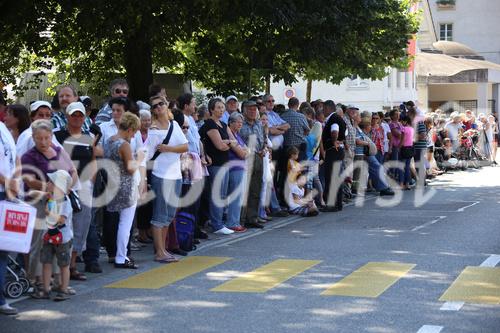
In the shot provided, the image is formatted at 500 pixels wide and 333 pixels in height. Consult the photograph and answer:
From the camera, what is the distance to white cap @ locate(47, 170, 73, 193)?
9.91 metres

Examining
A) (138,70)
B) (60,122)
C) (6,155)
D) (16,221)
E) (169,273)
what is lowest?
(169,273)

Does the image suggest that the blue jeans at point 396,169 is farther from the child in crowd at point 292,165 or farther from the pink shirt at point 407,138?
the child in crowd at point 292,165

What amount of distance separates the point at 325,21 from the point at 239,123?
698 centimetres

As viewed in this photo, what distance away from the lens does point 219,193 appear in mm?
15555

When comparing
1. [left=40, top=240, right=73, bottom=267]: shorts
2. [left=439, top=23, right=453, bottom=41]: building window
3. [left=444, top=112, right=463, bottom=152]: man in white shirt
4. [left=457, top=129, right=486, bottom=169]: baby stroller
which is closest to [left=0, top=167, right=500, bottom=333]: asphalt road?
[left=40, top=240, right=73, bottom=267]: shorts

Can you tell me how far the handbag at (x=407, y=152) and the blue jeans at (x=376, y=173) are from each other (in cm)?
155

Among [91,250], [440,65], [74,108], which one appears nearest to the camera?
[74,108]

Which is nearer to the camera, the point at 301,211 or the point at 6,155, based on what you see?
the point at 6,155

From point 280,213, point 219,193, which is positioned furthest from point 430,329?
point 280,213

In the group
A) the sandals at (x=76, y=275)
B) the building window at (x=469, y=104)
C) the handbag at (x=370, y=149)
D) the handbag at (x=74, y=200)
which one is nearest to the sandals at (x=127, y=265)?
the sandals at (x=76, y=275)

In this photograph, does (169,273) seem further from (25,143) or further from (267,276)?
(25,143)

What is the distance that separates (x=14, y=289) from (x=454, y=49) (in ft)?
233

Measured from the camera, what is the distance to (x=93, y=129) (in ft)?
37.7

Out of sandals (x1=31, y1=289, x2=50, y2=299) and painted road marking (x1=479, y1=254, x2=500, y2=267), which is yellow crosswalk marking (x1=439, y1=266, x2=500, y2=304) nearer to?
painted road marking (x1=479, y1=254, x2=500, y2=267)
